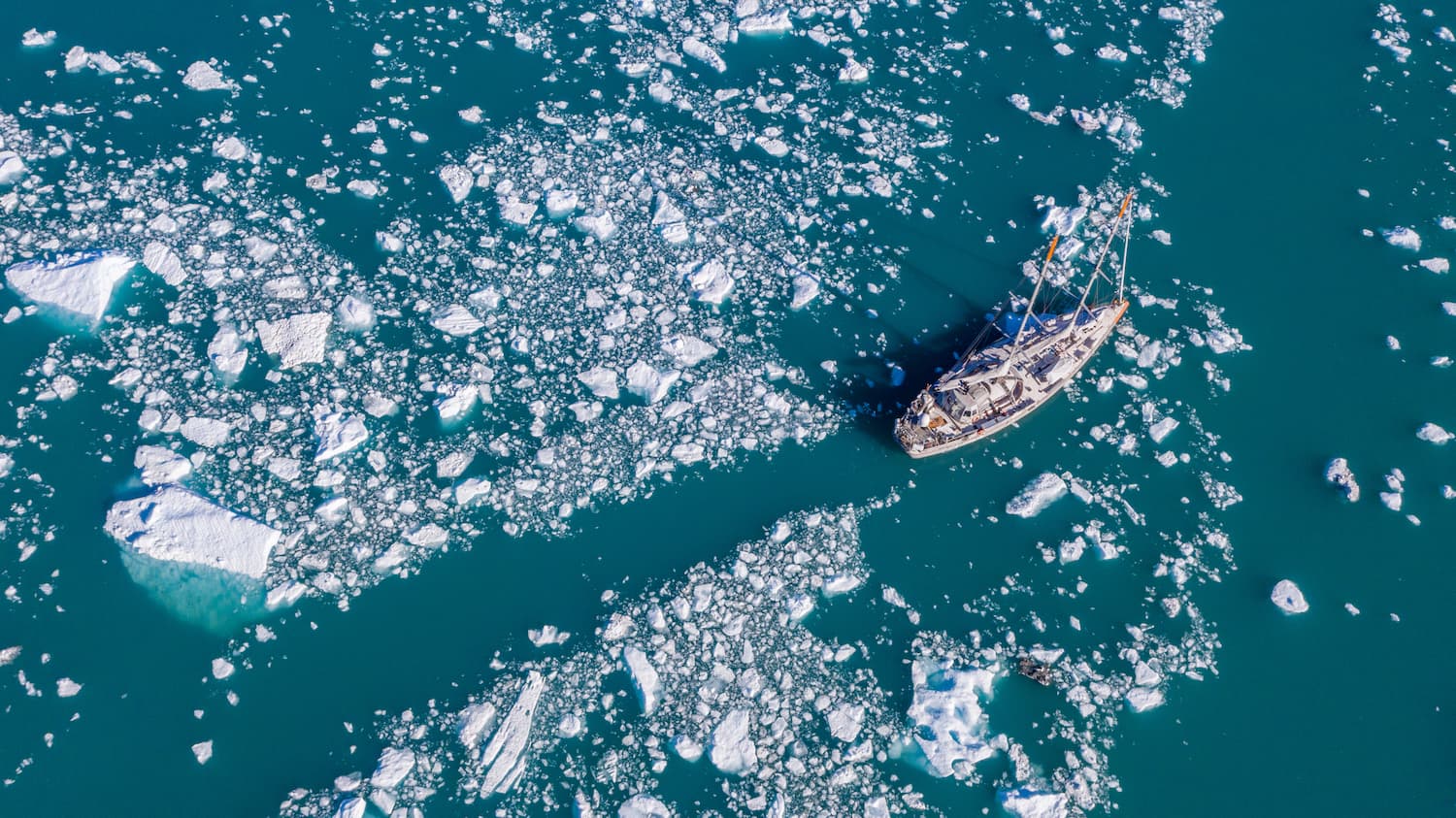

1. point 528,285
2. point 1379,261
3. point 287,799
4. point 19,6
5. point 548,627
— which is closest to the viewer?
point 287,799

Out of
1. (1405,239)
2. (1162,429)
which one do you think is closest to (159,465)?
(1162,429)

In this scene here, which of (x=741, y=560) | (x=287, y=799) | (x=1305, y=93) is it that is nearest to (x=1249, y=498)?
(x=741, y=560)

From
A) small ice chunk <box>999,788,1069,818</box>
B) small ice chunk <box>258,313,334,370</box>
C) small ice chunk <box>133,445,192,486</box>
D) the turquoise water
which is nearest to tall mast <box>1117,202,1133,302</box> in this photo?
the turquoise water

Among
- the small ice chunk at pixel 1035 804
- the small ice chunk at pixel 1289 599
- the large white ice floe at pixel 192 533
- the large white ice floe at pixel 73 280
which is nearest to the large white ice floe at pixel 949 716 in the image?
the small ice chunk at pixel 1035 804

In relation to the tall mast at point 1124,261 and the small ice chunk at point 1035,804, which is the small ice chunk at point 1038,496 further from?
the small ice chunk at point 1035,804

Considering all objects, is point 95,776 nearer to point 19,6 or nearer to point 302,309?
point 302,309

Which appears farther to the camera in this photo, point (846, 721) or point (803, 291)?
point (803, 291)

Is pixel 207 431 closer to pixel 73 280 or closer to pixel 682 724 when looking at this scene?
pixel 73 280
